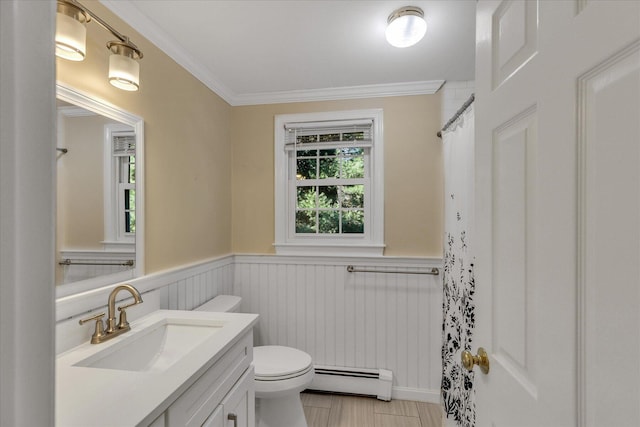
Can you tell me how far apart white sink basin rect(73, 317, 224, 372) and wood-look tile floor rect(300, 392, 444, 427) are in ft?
3.67

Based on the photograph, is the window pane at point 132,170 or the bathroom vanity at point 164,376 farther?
the window pane at point 132,170

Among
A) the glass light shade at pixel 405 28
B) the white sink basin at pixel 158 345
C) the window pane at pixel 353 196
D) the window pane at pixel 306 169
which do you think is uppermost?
the glass light shade at pixel 405 28

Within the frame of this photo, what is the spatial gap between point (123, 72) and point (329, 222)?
5.30ft

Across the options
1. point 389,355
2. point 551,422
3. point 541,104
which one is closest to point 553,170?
point 541,104

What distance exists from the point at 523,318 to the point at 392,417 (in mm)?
1804

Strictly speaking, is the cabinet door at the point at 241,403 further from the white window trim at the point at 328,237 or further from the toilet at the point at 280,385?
the white window trim at the point at 328,237

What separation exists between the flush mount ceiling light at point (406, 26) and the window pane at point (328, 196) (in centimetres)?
116

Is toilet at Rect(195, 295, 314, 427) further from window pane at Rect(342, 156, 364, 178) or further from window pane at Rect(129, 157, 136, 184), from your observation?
window pane at Rect(342, 156, 364, 178)

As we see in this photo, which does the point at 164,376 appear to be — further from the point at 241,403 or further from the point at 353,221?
the point at 353,221

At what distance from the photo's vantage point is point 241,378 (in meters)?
1.31

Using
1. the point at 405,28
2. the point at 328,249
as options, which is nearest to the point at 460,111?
the point at 405,28

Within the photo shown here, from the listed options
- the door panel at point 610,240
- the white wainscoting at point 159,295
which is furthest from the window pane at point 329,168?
the door panel at point 610,240

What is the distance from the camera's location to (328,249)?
2.37 m

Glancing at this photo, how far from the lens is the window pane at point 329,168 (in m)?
2.45
